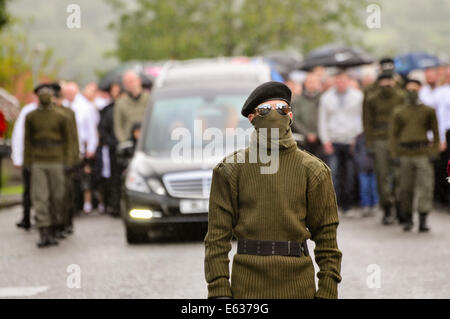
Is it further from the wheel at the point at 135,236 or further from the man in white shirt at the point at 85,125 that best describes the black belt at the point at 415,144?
the man in white shirt at the point at 85,125

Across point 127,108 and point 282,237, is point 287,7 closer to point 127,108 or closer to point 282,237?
point 127,108

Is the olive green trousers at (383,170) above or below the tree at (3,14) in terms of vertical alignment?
below

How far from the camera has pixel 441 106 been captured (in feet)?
53.0

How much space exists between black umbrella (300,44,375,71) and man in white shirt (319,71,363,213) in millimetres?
6545

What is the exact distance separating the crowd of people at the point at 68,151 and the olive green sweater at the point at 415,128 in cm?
384

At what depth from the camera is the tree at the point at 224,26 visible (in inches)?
2467

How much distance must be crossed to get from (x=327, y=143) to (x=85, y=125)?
155 inches

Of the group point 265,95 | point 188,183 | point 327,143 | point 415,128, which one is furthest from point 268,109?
point 327,143

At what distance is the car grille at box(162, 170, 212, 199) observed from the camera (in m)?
12.5

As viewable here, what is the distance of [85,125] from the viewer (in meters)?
16.9

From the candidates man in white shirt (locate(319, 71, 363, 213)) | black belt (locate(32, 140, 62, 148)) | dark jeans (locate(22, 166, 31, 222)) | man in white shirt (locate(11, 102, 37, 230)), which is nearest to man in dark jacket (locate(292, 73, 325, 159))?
man in white shirt (locate(319, 71, 363, 213))

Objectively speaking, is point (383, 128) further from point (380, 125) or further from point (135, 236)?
point (135, 236)

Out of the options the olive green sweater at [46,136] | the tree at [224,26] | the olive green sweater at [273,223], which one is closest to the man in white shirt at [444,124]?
the olive green sweater at [46,136]
